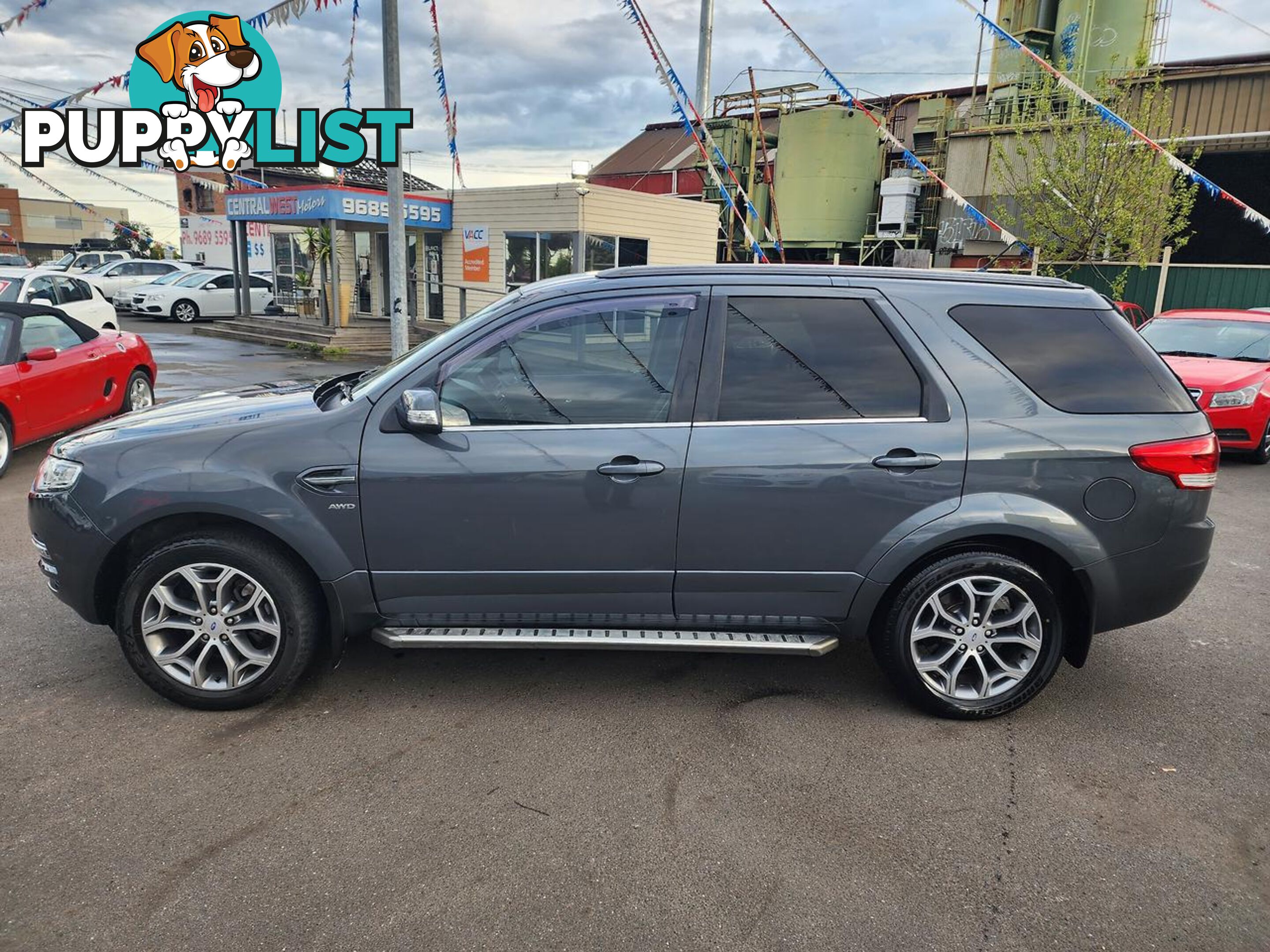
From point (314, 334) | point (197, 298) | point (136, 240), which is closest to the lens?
point (314, 334)

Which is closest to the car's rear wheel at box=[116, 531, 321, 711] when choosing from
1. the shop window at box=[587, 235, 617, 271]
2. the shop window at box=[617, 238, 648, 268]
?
the shop window at box=[587, 235, 617, 271]

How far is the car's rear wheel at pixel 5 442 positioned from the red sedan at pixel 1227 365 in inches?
414

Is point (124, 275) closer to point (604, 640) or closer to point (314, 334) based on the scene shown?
point (314, 334)

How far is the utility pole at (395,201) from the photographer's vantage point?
11.3 metres

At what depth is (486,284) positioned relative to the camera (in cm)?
2155

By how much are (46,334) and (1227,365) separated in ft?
38.4

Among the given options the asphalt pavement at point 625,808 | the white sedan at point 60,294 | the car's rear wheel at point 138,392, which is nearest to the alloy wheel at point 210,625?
the asphalt pavement at point 625,808

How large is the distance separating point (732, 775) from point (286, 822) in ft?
5.06

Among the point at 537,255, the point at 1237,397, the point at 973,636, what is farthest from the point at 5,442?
the point at 537,255

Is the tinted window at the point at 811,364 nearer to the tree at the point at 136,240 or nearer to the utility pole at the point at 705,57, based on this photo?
the utility pole at the point at 705,57

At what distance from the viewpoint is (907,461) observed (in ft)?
11.3

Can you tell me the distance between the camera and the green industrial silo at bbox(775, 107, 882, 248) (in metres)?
29.0

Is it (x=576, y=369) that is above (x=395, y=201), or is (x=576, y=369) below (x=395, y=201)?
below

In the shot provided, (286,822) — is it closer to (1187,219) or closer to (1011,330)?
(1011,330)
